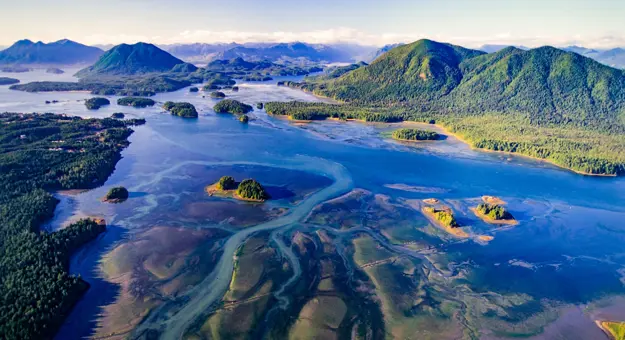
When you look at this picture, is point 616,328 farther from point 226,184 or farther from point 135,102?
point 135,102

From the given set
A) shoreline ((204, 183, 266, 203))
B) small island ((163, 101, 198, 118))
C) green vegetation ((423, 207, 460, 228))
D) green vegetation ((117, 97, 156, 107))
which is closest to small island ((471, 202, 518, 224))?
green vegetation ((423, 207, 460, 228))

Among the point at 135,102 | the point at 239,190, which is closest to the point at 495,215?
the point at 239,190

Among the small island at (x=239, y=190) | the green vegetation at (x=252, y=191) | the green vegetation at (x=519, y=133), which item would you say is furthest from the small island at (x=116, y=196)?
the green vegetation at (x=519, y=133)

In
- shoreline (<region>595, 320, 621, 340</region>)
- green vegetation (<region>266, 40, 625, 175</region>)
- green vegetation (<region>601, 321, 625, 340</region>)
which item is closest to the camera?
green vegetation (<region>601, 321, 625, 340</region>)

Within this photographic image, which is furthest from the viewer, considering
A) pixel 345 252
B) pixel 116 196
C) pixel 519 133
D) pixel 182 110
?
pixel 182 110

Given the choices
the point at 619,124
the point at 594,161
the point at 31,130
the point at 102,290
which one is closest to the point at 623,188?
the point at 594,161

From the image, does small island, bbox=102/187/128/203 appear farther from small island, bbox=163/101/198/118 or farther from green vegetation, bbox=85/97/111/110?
green vegetation, bbox=85/97/111/110
